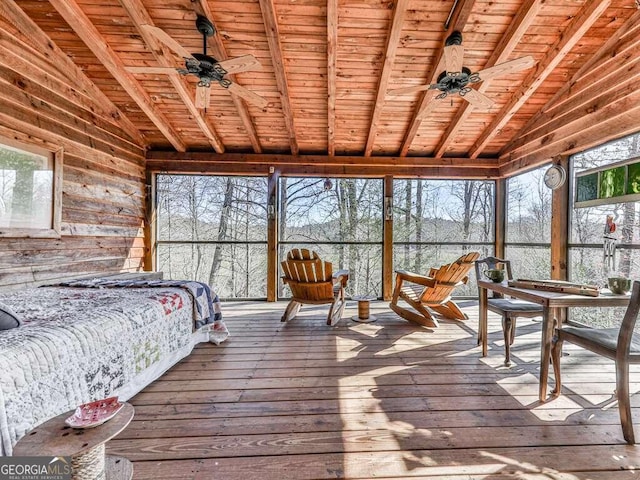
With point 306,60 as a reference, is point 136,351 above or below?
below

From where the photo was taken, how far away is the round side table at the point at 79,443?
964mm

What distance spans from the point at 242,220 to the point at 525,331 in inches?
199

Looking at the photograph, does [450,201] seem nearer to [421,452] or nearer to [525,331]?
[525,331]

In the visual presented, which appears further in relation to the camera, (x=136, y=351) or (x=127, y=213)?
(x=127, y=213)

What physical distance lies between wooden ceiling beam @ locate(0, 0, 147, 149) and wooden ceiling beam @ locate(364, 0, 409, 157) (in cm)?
369

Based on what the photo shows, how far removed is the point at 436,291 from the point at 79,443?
347 cm

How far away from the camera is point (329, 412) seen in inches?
77.4

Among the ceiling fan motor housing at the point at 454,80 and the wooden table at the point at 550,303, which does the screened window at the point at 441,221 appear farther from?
the wooden table at the point at 550,303

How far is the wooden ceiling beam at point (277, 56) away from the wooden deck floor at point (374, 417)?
3152mm

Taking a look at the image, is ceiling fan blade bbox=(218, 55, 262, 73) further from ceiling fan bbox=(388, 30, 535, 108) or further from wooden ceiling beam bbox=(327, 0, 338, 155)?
ceiling fan bbox=(388, 30, 535, 108)

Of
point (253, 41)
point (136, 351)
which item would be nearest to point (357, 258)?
point (253, 41)

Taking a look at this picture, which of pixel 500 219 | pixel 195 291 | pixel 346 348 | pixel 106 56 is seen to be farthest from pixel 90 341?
pixel 500 219

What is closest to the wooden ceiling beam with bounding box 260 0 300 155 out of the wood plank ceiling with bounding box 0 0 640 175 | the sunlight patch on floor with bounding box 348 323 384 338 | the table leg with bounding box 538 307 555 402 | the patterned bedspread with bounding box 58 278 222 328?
the wood plank ceiling with bounding box 0 0 640 175

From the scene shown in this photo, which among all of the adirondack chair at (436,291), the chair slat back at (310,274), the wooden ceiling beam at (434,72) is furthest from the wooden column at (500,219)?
the chair slat back at (310,274)
